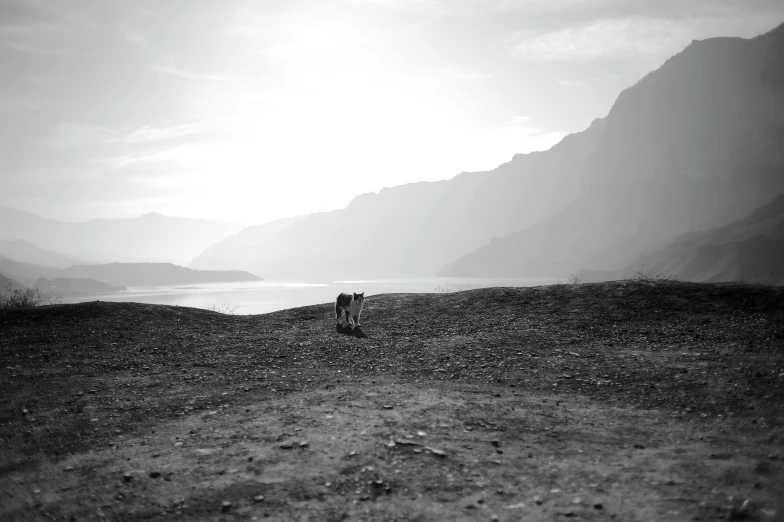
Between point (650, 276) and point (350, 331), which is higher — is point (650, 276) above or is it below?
above

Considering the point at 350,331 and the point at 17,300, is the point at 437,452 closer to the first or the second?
the point at 350,331

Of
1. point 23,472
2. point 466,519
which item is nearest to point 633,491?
point 466,519

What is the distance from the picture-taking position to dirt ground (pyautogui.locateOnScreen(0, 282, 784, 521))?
476cm

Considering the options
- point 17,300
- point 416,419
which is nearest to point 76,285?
point 17,300

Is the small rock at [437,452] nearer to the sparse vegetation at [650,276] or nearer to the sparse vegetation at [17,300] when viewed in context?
the sparse vegetation at [650,276]

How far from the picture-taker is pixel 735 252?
116 meters

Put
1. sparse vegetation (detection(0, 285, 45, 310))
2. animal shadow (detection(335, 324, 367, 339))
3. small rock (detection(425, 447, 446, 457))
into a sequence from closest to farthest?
small rock (detection(425, 447, 446, 457)) → animal shadow (detection(335, 324, 367, 339)) → sparse vegetation (detection(0, 285, 45, 310))

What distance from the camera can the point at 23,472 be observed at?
5.73 metres

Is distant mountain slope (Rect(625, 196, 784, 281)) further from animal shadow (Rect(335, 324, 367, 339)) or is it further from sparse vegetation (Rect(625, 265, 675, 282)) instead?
animal shadow (Rect(335, 324, 367, 339))

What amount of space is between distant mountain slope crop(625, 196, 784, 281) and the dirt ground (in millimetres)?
95808

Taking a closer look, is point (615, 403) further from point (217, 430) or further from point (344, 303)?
point (344, 303)

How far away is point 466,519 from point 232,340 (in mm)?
12500

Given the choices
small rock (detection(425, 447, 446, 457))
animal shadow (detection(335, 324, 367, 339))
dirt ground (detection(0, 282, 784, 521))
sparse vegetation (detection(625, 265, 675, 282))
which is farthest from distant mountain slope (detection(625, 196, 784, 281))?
small rock (detection(425, 447, 446, 457))

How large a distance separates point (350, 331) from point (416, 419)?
883 centimetres
